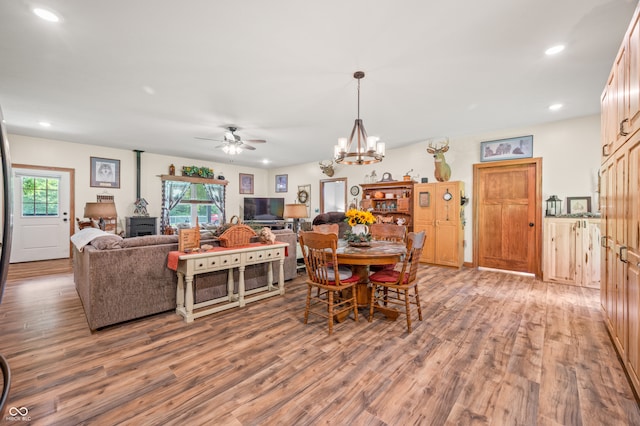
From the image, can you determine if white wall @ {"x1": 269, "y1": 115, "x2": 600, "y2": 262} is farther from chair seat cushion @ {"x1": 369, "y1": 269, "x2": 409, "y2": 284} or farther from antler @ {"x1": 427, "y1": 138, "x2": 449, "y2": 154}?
chair seat cushion @ {"x1": 369, "y1": 269, "x2": 409, "y2": 284}

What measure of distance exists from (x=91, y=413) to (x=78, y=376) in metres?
0.49

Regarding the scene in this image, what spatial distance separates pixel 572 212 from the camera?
14.3 ft

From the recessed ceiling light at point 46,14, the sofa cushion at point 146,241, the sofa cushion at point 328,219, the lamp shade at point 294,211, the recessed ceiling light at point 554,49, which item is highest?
the recessed ceiling light at point 46,14

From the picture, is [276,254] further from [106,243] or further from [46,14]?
[46,14]

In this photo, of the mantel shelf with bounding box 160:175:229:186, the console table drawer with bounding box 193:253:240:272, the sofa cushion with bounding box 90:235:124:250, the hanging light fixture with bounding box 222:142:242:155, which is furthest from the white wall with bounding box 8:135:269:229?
the console table drawer with bounding box 193:253:240:272

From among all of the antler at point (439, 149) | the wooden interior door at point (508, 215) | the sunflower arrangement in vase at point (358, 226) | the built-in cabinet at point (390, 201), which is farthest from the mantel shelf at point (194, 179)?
the wooden interior door at point (508, 215)

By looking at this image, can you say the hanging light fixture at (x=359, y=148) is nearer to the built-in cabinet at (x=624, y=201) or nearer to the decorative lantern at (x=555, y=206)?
the built-in cabinet at (x=624, y=201)

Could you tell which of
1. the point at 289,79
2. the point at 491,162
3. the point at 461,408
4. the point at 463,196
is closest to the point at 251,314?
the point at 461,408

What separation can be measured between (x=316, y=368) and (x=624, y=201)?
8.04ft

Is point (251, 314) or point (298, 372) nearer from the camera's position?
point (298, 372)

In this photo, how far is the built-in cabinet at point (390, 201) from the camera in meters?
6.04

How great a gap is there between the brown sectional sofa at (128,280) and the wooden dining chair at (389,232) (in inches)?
88.7

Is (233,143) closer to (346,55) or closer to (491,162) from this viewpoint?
(346,55)

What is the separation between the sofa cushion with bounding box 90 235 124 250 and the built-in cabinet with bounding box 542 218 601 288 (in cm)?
562
